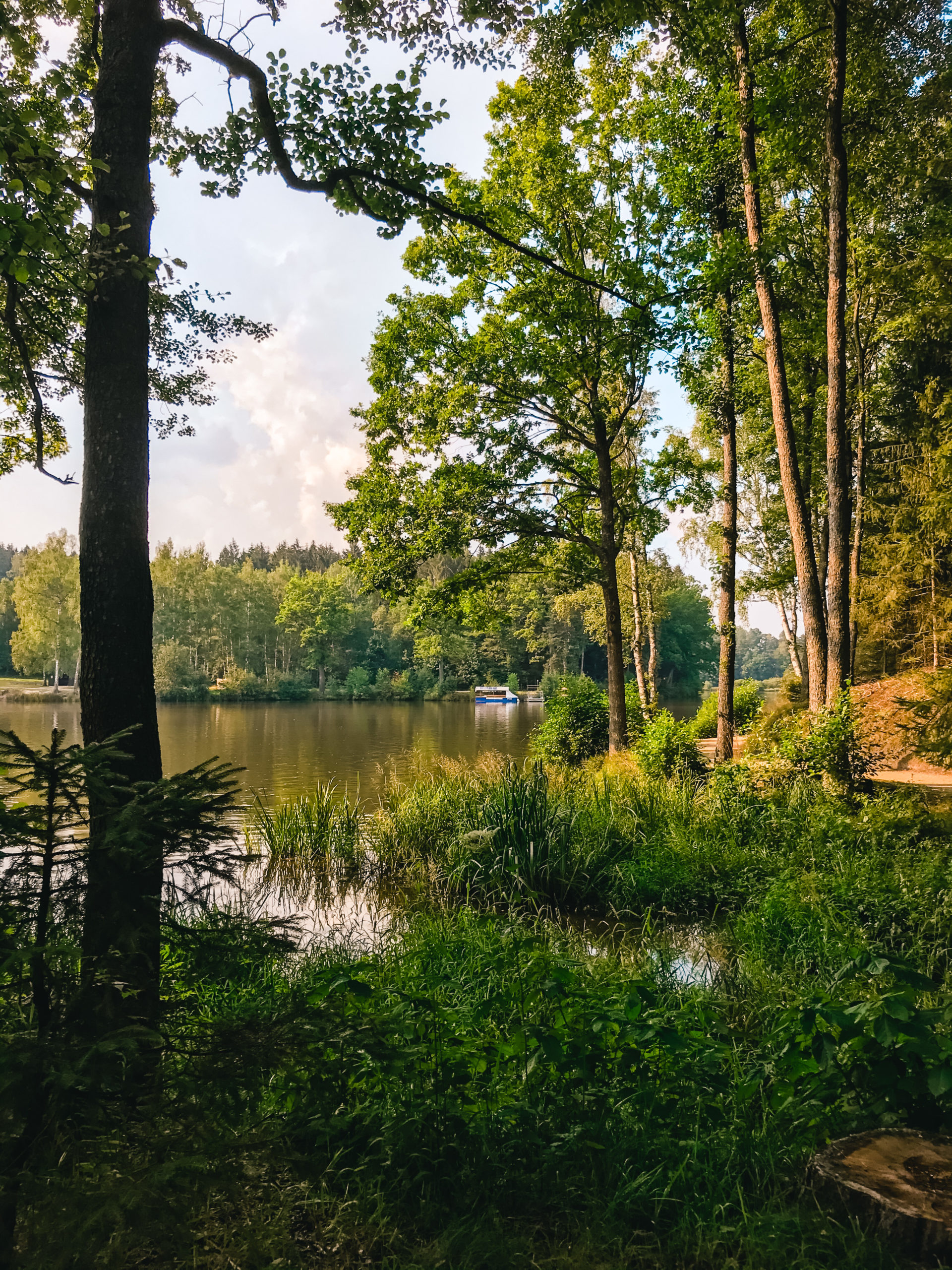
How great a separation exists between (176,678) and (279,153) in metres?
49.0

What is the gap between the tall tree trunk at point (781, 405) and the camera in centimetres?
947

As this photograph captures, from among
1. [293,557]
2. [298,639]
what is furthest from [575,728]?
[293,557]

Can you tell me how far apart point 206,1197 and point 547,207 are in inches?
548

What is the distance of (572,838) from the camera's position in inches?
Answer: 298

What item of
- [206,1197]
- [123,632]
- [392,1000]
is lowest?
[392,1000]

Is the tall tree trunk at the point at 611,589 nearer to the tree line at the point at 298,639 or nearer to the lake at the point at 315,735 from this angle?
the lake at the point at 315,735

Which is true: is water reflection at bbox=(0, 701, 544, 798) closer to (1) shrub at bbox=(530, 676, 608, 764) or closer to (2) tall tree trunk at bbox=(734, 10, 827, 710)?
(1) shrub at bbox=(530, 676, 608, 764)

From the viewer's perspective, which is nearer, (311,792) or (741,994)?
(741,994)

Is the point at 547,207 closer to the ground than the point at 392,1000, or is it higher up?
higher up

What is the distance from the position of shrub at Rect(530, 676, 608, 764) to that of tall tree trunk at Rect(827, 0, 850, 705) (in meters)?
6.66

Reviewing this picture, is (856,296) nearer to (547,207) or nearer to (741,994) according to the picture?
(547,207)

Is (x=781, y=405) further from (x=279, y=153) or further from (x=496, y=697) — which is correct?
(x=496, y=697)

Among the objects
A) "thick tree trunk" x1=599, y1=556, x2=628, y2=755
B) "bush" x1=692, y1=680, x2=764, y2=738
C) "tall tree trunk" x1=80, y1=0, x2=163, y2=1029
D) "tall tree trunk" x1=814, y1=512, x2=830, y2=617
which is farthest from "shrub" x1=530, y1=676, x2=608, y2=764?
"tall tree trunk" x1=80, y1=0, x2=163, y2=1029

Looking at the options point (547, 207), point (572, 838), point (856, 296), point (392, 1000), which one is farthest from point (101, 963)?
point (856, 296)
